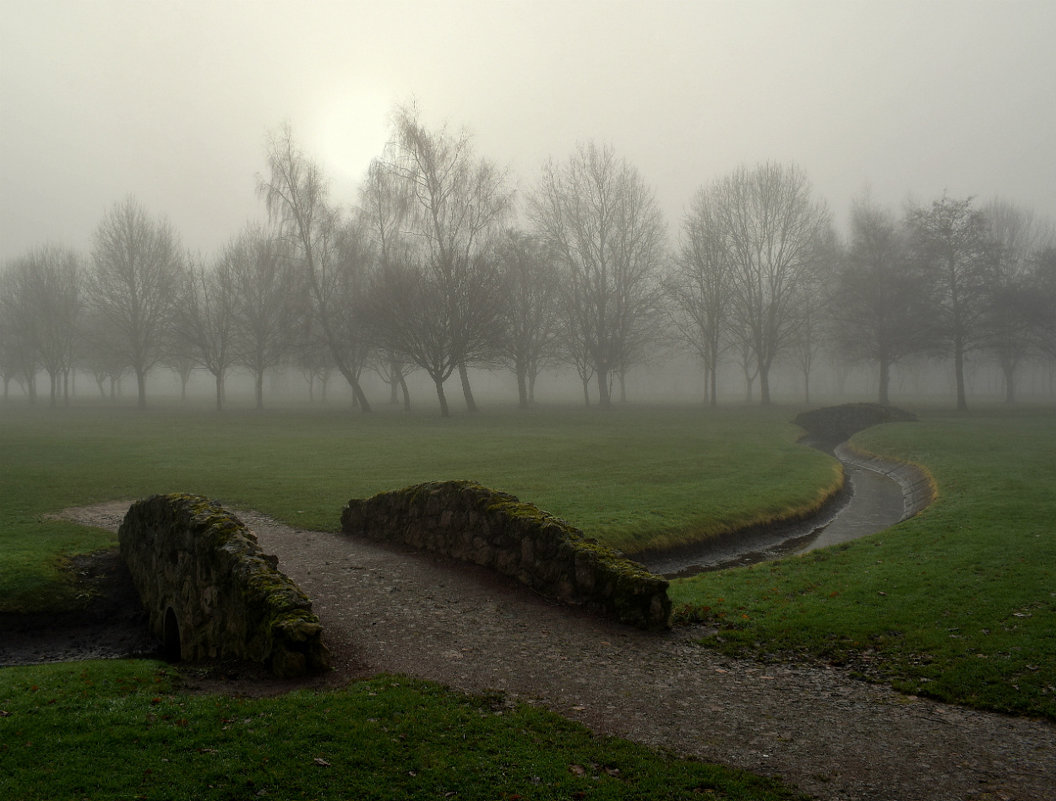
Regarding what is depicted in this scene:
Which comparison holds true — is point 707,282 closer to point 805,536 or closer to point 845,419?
point 845,419

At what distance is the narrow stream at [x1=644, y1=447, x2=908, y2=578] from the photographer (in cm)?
1752

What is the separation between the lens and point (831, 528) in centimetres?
2131

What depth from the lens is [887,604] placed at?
38.5ft

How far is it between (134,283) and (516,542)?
6011 cm

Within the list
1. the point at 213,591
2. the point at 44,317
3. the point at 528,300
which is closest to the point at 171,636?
the point at 213,591

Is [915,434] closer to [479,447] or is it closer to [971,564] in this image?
[479,447]

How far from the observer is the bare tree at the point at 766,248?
59.4 m

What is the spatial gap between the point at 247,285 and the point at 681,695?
61011 millimetres

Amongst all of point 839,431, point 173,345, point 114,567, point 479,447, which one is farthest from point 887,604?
point 173,345

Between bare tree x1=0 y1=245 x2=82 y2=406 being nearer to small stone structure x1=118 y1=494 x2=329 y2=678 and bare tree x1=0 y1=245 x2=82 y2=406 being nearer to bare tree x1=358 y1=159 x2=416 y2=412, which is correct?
bare tree x1=358 y1=159 x2=416 y2=412

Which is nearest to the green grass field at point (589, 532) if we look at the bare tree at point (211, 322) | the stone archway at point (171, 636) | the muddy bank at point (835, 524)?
the muddy bank at point (835, 524)

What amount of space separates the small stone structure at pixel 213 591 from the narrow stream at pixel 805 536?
9586mm

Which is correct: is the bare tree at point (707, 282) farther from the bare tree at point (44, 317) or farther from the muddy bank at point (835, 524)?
the bare tree at point (44, 317)

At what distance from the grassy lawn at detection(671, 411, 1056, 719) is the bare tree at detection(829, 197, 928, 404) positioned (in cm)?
3742
